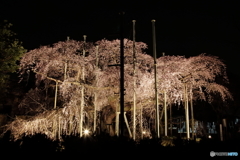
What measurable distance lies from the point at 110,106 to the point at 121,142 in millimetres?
11079

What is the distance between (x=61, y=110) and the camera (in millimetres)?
13078

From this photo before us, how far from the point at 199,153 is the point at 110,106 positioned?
37.8 ft

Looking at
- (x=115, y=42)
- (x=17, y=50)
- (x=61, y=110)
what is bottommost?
(x=61, y=110)

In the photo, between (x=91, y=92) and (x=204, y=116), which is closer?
(x=91, y=92)

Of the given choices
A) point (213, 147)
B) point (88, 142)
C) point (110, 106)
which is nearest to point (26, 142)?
point (88, 142)

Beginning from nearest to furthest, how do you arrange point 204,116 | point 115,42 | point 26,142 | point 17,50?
point 26,142 < point 17,50 < point 115,42 < point 204,116

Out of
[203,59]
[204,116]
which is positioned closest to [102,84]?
[203,59]

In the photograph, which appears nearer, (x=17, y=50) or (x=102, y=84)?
(x=17, y=50)

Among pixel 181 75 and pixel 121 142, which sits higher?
pixel 181 75

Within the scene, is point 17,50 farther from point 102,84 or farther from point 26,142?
point 26,142

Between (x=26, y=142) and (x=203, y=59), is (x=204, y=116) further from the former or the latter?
(x=26, y=142)

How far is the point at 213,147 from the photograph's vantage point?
6.66 m

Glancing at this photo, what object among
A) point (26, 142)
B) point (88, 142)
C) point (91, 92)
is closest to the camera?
point (26, 142)

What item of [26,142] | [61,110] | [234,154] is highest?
[61,110]
